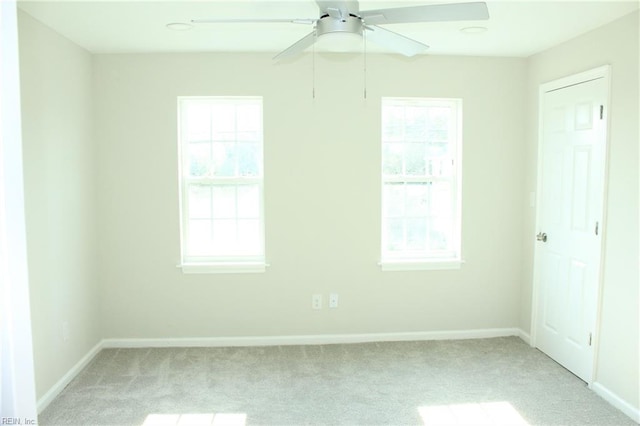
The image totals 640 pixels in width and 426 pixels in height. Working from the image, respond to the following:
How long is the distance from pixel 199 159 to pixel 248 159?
415 millimetres

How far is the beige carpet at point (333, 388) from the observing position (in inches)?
111

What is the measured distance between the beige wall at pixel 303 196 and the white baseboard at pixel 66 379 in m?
0.23

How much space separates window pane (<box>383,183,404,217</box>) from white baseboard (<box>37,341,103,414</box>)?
2651 mm

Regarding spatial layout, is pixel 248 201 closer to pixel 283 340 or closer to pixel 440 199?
pixel 283 340

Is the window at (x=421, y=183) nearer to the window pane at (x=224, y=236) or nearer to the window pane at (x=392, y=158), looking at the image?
the window pane at (x=392, y=158)

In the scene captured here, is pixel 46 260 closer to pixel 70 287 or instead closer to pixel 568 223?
pixel 70 287

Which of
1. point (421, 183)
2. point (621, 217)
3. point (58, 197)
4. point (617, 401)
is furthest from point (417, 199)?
point (58, 197)

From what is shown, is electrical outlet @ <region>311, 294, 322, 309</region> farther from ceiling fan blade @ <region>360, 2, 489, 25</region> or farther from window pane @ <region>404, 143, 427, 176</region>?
ceiling fan blade @ <region>360, 2, 489, 25</region>

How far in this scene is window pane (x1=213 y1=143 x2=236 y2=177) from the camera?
13.1 feet

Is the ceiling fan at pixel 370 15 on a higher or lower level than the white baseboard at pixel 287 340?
higher

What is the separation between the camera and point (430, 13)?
6.77 ft

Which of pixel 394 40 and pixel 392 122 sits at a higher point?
pixel 394 40

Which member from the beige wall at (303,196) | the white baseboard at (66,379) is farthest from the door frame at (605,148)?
the white baseboard at (66,379)

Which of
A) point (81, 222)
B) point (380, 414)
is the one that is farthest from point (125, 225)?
point (380, 414)
